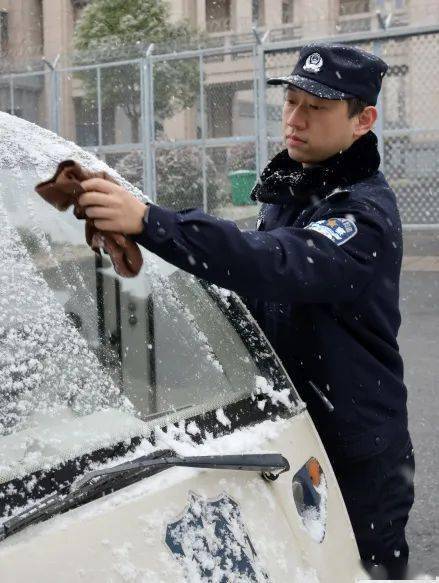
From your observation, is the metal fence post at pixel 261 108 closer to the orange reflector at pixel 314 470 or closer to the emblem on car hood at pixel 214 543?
the orange reflector at pixel 314 470

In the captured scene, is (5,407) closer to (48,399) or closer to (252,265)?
(48,399)

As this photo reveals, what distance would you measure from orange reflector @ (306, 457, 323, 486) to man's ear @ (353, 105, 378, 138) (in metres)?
0.84

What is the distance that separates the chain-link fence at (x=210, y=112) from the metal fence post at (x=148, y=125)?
16mm

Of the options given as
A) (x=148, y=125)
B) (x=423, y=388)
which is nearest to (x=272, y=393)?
(x=423, y=388)

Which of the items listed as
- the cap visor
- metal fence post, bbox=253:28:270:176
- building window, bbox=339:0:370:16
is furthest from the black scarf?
building window, bbox=339:0:370:16

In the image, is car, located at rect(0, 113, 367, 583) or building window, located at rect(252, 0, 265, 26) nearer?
car, located at rect(0, 113, 367, 583)

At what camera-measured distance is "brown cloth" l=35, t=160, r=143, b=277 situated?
1440 mm

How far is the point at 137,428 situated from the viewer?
1651mm

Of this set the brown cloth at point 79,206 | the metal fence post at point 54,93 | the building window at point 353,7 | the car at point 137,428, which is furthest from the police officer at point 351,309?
the building window at point 353,7

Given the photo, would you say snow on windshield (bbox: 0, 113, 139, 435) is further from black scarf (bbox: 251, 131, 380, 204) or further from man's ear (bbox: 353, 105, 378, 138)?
man's ear (bbox: 353, 105, 378, 138)

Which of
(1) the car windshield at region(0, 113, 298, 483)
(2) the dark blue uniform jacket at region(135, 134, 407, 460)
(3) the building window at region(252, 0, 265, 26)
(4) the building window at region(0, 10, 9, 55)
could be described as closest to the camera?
(1) the car windshield at region(0, 113, 298, 483)

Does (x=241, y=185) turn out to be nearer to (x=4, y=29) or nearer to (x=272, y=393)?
(x=272, y=393)

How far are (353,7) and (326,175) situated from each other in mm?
27994

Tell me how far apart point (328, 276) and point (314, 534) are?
56 cm
